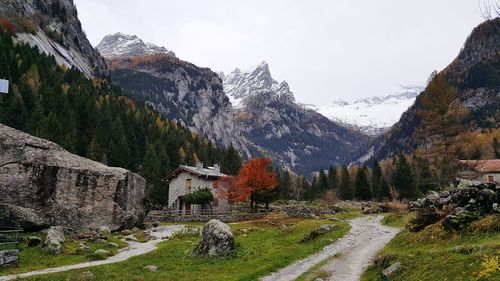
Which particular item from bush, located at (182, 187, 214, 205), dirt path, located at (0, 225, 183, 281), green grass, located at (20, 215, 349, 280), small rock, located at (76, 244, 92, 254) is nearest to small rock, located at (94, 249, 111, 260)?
dirt path, located at (0, 225, 183, 281)

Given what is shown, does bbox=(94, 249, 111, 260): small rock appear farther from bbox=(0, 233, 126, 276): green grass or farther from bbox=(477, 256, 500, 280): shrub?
bbox=(477, 256, 500, 280): shrub

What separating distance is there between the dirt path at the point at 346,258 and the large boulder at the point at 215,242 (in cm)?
544

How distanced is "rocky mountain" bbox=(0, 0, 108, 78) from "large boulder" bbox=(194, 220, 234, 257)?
11710cm

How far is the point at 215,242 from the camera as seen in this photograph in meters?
29.2

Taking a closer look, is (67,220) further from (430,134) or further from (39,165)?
(430,134)

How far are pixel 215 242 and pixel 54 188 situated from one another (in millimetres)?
17395

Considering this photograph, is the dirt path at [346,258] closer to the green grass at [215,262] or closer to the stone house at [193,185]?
the green grass at [215,262]

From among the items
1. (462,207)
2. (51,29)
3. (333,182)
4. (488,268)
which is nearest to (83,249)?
(462,207)

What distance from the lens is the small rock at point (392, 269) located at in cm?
1900

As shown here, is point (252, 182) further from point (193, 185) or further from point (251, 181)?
point (193, 185)

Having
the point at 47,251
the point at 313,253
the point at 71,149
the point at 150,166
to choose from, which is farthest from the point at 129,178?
the point at 150,166

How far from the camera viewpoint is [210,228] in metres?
29.8

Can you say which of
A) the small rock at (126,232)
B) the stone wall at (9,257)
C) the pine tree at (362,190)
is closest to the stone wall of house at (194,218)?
the small rock at (126,232)

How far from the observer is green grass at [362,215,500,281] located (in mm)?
15658
